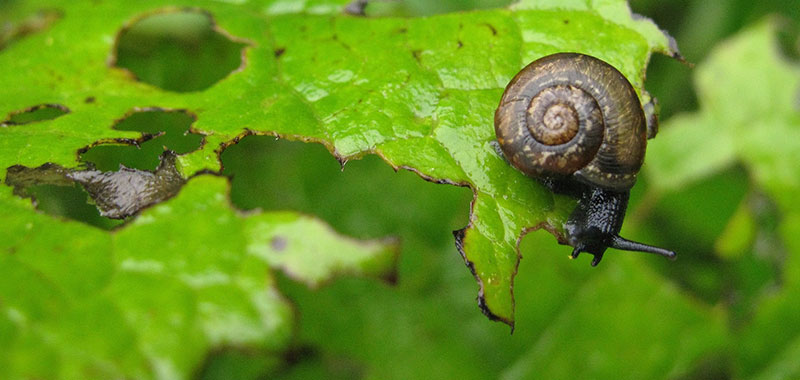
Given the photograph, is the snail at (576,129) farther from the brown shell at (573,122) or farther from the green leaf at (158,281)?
the green leaf at (158,281)

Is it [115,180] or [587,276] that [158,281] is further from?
[587,276]

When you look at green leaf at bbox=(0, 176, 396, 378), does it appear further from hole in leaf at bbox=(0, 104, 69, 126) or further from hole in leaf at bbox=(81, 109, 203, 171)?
hole in leaf at bbox=(0, 104, 69, 126)

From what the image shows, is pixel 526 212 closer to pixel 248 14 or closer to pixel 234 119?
pixel 234 119

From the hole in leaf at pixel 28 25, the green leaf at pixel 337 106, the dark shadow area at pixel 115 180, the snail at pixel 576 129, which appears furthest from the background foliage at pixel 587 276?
the hole in leaf at pixel 28 25

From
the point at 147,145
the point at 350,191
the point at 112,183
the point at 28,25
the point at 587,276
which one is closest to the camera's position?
the point at 112,183

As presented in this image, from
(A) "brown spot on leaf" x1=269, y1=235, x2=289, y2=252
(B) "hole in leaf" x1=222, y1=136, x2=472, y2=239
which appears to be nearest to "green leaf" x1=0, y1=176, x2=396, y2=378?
(A) "brown spot on leaf" x1=269, y1=235, x2=289, y2=252

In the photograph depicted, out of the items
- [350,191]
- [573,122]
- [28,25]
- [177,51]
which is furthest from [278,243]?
[28,25]
